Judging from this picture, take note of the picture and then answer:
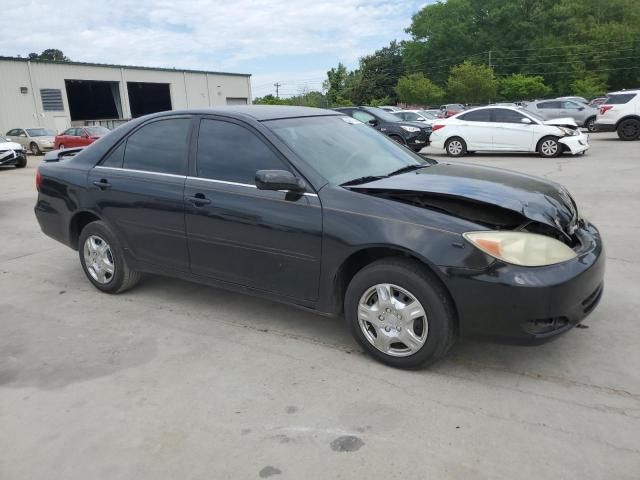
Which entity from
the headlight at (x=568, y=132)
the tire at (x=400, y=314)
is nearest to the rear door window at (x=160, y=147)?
the tire at (x=400, y=314)

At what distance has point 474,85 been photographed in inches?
2172

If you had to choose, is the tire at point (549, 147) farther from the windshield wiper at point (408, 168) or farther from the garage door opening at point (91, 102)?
the garage door opening at point (91, 102)

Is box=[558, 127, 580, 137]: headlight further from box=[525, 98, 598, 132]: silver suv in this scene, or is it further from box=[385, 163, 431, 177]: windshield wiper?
box=[385, 163, 431, 177]: windshield wiper

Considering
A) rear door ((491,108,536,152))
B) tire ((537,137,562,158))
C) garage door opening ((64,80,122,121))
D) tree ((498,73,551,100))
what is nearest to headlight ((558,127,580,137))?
tire ((537,137,562,158))

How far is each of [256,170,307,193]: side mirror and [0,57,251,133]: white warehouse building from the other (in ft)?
96.8

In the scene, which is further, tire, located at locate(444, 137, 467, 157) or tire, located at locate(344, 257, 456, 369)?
tire, located at locate(444, 137, 467, 157)

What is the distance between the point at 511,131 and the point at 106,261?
42.2 feet

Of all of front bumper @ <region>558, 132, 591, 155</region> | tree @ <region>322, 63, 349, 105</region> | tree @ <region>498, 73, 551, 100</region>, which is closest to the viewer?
front bumper @ <region>558, 132, 591, 155</region>

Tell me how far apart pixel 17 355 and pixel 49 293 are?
1.36 meters

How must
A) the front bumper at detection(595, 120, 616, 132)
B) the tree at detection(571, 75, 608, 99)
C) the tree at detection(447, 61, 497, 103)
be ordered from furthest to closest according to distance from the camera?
the tree at detection(571, 75, 608, 99)
the tree at detection(447, 61, 497, 103)
the front bumper at detection(595, 120, 616, 132)

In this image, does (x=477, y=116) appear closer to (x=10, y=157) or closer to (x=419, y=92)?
(x=10, y=157)

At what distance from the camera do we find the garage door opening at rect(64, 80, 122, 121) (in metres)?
48.8

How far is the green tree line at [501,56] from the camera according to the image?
5919 centimetres

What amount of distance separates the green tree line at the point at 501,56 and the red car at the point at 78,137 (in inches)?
1641
